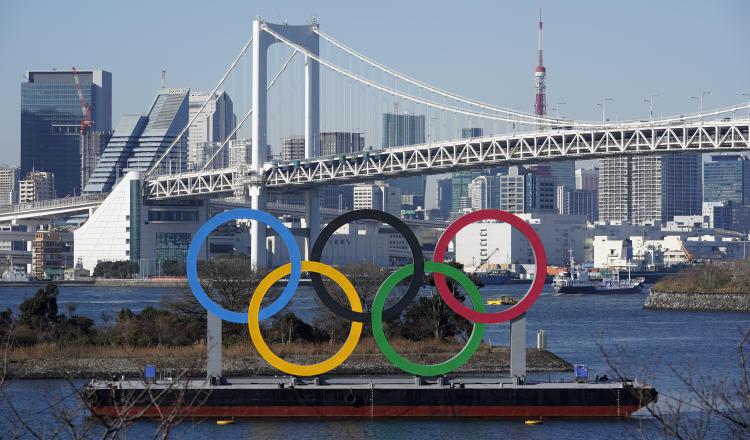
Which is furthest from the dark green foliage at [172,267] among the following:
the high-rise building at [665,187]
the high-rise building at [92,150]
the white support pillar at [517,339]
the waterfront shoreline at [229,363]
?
the high-rise building at [665,187]

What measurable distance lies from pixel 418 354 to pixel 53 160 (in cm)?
11677

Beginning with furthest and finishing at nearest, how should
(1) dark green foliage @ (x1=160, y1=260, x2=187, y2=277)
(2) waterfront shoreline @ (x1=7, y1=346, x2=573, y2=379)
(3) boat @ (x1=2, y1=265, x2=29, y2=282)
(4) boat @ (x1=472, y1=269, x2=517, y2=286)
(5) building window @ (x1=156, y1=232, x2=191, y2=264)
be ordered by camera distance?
(4) boat @ (x1=472, y1=269, x2=517, y2=286) → (3) boat @ (x1=2, y1=265, x2=29, y2=282) → (5) building window @ (x1=156, y1=232, x2=191, y2=264) → (1) dark green foliage @ (x1=160, y1=260, x2=187, y2=277) → (2) waterfront shoreline @ (x1=7, y1=346, x2=573, y2=379)

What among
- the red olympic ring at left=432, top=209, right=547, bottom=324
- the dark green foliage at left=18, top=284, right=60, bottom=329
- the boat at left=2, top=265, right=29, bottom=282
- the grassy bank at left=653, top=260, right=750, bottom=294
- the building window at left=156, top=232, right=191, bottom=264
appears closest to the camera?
the red olympic ring at left=432, top=209, right=547, bottom=324

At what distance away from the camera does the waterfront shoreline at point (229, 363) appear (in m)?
22.5

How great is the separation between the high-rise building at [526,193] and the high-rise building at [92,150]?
32.8 m

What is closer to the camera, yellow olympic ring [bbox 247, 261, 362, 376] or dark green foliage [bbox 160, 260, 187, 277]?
yellow olympic ring [bbox 247, 261, 362, 376]

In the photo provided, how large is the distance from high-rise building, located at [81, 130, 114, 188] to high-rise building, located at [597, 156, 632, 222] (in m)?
40.8

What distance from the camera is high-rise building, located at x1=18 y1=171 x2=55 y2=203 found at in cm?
11994

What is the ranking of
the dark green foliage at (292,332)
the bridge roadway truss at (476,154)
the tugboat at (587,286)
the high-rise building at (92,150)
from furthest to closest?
the high-rise building at (92,150), the tugboat at (587,286), the bridge roadway truss at (476,154), the dark green foliage at (292,332)

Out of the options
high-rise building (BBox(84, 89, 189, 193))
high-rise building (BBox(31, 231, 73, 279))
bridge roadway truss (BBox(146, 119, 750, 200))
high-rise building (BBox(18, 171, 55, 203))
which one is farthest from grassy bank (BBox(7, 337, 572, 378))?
high-rise building (BBox(18, 171, 55, 203))

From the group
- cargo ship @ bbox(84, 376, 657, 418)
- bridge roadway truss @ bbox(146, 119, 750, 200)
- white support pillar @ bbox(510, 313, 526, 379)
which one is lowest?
cargo ship @ bbox(84, 376, 657, 418)

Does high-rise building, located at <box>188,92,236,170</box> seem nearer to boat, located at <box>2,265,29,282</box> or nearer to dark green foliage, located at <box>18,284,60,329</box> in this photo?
boat, located at <box>2,265,29,282</box>

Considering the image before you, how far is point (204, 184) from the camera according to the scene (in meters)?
57.3

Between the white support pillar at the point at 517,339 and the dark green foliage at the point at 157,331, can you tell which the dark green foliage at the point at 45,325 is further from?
the white support pillar at the point at 517,339
